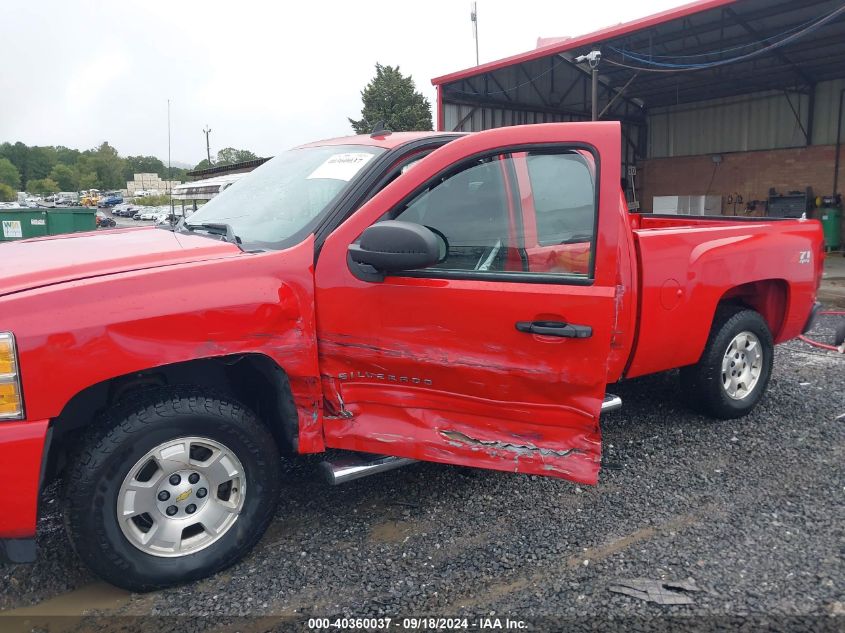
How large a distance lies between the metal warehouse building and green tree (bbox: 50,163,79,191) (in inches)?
4791

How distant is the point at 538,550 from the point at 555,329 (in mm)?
1016

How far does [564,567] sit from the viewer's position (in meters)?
2.81

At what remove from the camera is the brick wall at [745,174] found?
19438mm

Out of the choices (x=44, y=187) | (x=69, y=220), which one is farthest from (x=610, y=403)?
(x=44, y=187)

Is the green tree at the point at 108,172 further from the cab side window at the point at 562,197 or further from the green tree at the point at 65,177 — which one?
the cab side window at the point at 562,197

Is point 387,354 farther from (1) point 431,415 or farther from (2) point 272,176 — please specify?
(2) point 272,176

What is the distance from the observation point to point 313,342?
2717 millimetres

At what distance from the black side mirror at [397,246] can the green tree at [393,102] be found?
33673mm

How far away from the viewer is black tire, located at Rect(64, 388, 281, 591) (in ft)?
7.97

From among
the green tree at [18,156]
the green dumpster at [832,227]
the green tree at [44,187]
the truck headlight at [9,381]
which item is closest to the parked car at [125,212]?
the green tree at [44,187]

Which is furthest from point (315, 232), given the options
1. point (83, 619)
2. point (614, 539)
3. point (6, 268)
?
point (614, 539)

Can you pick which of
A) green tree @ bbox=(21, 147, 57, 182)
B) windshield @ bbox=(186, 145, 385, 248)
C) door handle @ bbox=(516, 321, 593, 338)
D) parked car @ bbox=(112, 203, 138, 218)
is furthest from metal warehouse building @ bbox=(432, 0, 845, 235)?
green tree @ bbox=(21, 147, 57, 182)

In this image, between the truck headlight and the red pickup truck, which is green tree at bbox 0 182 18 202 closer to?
the red pickup truck

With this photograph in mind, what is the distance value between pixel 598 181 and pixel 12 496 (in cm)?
259
